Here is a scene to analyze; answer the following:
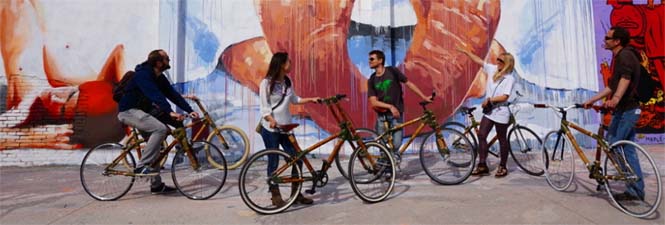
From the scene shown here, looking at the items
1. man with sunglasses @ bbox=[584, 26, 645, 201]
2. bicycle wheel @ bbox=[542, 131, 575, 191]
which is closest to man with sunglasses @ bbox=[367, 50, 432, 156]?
bicycle wheel @ bbox=[542, 131, 575, 191]

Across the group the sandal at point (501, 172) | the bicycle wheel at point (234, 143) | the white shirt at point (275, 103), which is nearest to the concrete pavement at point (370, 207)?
the sandal at point (501, 172)

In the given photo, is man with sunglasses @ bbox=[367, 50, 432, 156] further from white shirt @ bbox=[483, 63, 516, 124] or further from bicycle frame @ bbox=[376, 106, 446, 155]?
white shirt @ bbox=[483, 63, 516, 124]

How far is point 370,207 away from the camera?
3.51m

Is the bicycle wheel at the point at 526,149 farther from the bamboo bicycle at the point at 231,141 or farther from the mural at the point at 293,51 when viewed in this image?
the bamboo bicycle at the point at 231,141

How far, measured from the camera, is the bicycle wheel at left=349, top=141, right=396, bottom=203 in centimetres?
360

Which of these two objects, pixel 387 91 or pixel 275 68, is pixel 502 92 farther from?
pixel 275 68

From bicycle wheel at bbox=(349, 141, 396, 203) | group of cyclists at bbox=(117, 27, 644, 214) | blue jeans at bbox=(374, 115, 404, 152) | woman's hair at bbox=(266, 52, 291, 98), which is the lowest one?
bicycle wheel at bbox=(349, 141, 396, 203)

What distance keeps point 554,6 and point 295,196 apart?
6.39 m

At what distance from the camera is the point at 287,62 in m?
3.54

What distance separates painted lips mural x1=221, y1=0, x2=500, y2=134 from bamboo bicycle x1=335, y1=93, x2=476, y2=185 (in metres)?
2.46

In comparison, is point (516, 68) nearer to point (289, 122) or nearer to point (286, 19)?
point (286, 19)

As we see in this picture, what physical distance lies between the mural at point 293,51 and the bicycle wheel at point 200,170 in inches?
107

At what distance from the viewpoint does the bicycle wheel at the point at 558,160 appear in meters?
3.80

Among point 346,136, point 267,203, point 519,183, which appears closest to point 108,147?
point 267,203
